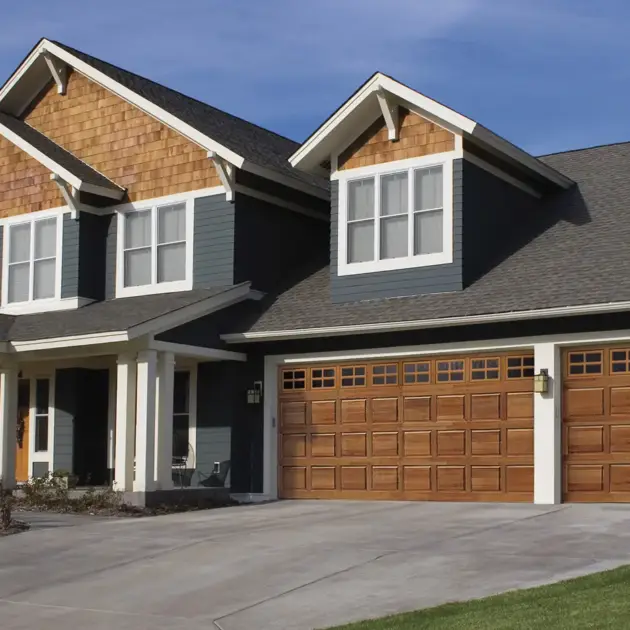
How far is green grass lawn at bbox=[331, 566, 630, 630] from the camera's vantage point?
8.38 m

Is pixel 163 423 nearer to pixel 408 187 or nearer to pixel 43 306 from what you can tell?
pixel 43 306

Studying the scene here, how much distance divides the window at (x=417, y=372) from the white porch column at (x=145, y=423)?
4.01 meters

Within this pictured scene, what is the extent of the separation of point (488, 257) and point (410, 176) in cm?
186

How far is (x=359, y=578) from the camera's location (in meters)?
11.3

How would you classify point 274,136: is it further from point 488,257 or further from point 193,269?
point 488,257

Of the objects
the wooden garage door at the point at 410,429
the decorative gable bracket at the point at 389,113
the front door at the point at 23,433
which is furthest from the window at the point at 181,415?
the decorative gable bracket at the point at 389,113

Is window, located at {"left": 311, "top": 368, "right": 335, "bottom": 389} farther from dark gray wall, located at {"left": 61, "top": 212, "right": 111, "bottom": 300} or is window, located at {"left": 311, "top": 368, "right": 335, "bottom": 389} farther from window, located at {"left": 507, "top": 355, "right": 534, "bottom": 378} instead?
dark gray wall, located at {"left": 61, "top": 212, "right": 111, "bottom": 300}

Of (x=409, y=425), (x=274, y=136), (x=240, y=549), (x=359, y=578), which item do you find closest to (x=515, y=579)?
(x=359, y=578)

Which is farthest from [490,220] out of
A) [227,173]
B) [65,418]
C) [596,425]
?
[65,418]

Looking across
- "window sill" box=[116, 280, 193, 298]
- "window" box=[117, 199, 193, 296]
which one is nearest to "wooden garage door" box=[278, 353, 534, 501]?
"window sill" box=[116, 280, 193, 298]

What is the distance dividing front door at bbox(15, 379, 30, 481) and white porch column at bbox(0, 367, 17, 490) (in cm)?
216

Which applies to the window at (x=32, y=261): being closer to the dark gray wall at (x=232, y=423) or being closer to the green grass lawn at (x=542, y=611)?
the dark gray wall at (x=232, y=423)

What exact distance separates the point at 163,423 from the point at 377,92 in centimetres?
647

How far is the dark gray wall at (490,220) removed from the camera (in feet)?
60.1
